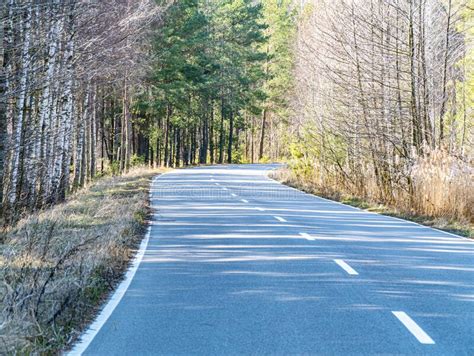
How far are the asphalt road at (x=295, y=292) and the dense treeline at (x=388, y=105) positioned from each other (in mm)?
4939

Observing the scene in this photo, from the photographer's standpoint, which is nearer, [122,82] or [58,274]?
[58,274]

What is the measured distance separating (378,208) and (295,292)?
1592 cm

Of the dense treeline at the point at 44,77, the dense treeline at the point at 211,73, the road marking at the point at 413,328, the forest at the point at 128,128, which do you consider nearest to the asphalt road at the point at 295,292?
the road marking at the point at 413,328

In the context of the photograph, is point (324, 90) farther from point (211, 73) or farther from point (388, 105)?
point (211, 73)

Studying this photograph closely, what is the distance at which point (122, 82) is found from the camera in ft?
150

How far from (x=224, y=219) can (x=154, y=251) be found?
6.35 metres

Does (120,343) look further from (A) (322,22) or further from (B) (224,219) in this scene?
(A) (322,22)

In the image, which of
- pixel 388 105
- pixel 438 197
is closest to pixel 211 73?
pixel 388 105

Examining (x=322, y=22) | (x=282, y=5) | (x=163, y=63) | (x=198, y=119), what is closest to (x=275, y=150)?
(x=282, y=5)

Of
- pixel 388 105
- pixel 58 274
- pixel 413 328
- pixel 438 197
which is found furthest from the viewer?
pixel 388 105

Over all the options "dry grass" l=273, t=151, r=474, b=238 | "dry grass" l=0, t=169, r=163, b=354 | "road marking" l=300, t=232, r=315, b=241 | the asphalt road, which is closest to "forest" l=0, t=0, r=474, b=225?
"dry grass" l=273, t=151, r=474, b=238

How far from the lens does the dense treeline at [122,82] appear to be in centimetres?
1923

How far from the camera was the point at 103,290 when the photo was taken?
1004 centimetres

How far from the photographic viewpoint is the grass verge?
19.3m
